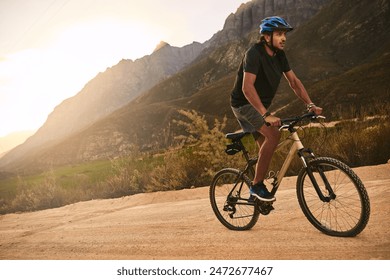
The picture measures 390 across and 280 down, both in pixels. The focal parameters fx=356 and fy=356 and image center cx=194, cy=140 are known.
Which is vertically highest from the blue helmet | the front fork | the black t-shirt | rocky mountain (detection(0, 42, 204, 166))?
rocky mountain (detection(0, 42, 204, 166))

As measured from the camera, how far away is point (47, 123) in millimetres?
192250

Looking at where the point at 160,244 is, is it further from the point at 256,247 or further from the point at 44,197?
the point at 44,197

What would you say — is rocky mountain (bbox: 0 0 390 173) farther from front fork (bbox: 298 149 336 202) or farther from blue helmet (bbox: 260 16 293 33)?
front fork (bbox: 298 149 336 202)

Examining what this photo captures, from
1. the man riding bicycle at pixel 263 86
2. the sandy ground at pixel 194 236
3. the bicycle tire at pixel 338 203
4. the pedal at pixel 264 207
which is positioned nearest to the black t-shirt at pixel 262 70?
the man riding bicycle at pixel 263 86

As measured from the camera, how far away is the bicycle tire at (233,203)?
4230 millimetres

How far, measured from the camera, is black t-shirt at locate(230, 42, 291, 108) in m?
3.62

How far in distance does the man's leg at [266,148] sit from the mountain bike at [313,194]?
0.32ft

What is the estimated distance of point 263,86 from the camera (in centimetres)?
385

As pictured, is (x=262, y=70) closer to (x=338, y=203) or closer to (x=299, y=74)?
(x=338, y=203)

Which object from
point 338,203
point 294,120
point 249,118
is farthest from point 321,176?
point 249,118

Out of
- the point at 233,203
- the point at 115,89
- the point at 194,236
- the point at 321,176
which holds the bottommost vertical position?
the point at 194,236

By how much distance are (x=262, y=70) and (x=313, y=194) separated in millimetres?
1416

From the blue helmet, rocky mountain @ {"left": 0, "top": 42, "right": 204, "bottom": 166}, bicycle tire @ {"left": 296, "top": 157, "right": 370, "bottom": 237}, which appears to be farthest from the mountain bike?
rocky mountain @ {"left": 0, "top": 42, "right": 204, "bottom": 166}

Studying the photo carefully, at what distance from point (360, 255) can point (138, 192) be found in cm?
648
